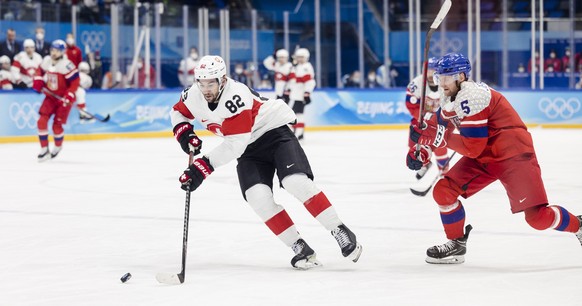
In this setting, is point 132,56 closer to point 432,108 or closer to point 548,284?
point 432,108

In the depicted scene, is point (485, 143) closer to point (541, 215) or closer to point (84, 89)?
point (541, 215)

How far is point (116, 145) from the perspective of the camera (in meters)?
13.4

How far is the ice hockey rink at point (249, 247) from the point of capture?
12.8 feet

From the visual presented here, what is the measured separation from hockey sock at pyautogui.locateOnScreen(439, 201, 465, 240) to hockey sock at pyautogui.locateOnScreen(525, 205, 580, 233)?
13.4 inches

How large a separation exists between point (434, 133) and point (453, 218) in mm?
453

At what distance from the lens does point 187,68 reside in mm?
15734

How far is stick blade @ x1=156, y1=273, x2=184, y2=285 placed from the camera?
13.5 ft

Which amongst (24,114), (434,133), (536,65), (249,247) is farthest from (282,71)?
(434,133)

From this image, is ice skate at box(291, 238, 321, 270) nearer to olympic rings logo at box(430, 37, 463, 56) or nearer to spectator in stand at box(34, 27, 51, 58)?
spectator in stand at box(34, 27, 51, 58)

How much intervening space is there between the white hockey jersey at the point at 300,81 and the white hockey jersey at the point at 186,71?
6.08 feet

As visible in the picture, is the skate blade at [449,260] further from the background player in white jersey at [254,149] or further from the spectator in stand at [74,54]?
the spectator in stand at [74,54]

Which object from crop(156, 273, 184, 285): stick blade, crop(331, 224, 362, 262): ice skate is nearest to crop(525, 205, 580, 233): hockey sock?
crop(331, 224, 362, 262): ice skate

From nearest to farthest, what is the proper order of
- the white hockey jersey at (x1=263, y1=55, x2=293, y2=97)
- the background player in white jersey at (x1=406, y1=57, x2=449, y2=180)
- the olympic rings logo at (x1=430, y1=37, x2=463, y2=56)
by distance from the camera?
the background player in white jersey at (x1=406, y1=57, x2=449, y2=180) < the white hockey jersey at (x1=263, y1=55, x2=293, y2=97) < the olympic rings logo at (x1=430, y1=37, x2=463, y2=56)

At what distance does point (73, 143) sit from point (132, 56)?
189 centimetres
